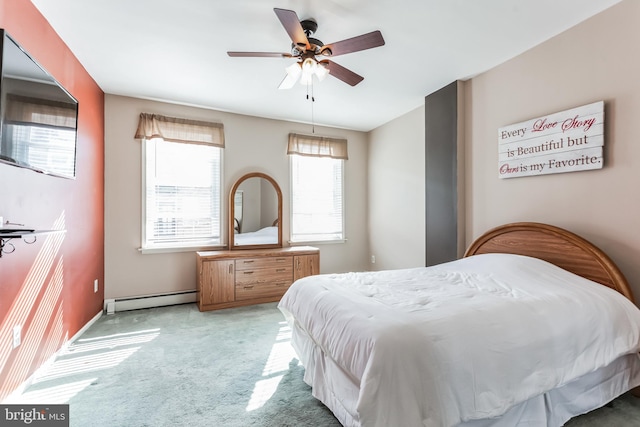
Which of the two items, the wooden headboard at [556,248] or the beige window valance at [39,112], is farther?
the wooden headboard at [556,248]

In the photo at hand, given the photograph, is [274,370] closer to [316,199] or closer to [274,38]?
[274,38]

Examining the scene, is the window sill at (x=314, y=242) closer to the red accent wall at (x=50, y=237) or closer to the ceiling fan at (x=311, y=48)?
the red accent wall at (x=50, y=237)

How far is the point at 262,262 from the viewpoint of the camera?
4020 millimetres

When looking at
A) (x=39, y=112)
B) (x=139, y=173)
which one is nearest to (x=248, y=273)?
(x=139, y=173)

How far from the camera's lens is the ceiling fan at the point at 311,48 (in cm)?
194

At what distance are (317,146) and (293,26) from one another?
9.52 feet

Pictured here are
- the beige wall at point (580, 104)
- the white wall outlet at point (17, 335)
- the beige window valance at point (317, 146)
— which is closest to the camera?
the white wall outlet at point (17, 335)

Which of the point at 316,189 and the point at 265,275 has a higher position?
the point at 316,189

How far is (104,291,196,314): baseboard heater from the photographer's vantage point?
142 inches

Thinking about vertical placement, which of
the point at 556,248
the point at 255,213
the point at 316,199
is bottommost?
the point at 556,248

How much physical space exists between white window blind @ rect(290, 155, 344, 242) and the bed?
2464mm

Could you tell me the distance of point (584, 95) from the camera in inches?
90.0

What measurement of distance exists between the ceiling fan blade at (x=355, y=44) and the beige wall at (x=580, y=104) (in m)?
1.60

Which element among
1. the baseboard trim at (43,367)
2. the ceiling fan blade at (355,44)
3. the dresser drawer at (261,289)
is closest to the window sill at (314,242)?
the dresser drawer at (261,289)
